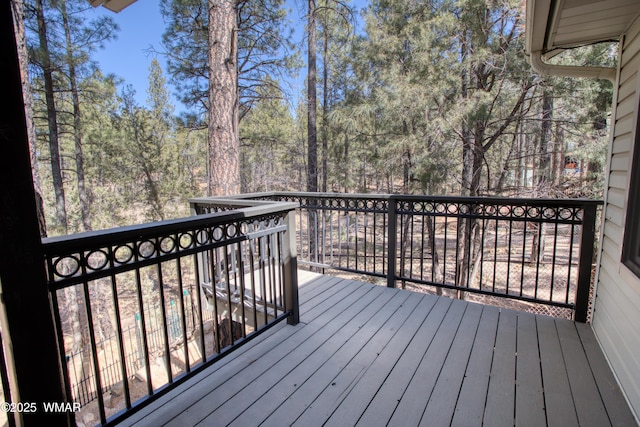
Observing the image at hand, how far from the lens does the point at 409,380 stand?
1.96m

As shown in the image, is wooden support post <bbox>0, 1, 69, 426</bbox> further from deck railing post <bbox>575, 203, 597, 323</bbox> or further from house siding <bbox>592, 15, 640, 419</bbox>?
deck railing post <bbox>575, 203, 597, 323</bbox>

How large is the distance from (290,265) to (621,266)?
2.18 m

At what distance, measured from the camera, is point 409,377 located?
1.99 m

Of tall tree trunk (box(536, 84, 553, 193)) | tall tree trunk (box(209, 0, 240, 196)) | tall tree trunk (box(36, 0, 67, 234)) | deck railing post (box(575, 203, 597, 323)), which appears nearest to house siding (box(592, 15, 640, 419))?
deck railing post (box(575, 203, 597, 323))

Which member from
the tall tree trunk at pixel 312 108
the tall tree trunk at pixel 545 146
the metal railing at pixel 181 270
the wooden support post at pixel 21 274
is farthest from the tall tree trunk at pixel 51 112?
the tall tree trunk at pixel 545 146

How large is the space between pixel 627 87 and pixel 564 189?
519cm

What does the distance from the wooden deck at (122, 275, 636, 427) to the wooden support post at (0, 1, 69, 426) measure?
0.67 metres

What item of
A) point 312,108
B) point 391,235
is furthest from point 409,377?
point 312,108

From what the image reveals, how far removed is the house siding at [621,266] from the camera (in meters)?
1.78

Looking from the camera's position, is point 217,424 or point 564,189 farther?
point 564,189

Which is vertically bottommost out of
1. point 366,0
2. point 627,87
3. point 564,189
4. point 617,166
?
point 564,189

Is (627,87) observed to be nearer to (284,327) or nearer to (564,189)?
(284,327)

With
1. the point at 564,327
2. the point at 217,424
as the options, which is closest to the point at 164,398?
the point at 217,424

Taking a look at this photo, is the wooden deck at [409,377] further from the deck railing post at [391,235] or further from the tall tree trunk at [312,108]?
the tall tree trunk at [312,108]
